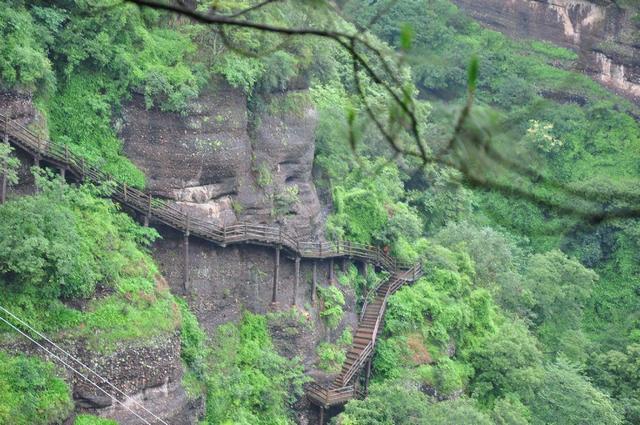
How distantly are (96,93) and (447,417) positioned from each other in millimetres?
9530

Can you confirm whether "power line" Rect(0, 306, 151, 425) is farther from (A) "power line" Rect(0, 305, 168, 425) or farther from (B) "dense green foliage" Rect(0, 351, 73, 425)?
(B) "dense green foliage" Rect(0, 351, 73, 425)

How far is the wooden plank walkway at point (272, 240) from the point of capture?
19109mm

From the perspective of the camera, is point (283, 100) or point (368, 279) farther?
point (368, 279)

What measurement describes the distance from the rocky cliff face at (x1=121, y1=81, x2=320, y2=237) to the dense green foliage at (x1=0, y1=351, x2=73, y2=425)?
213 inches

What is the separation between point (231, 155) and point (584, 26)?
15402mm

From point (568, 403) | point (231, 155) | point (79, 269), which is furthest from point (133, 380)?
point (568, 403)

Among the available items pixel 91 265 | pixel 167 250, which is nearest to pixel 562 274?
pixel 167 250

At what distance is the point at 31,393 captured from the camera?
1652 centimetres

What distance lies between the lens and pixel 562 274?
32531 mm

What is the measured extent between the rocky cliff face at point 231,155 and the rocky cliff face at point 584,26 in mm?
8434

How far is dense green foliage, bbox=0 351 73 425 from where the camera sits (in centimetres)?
1606

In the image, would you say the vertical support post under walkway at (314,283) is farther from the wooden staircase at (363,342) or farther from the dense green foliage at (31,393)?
the dense green foliage at (31,393)

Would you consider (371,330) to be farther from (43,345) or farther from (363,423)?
(43,345)

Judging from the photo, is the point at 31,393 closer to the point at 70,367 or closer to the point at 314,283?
the point at 70,367
